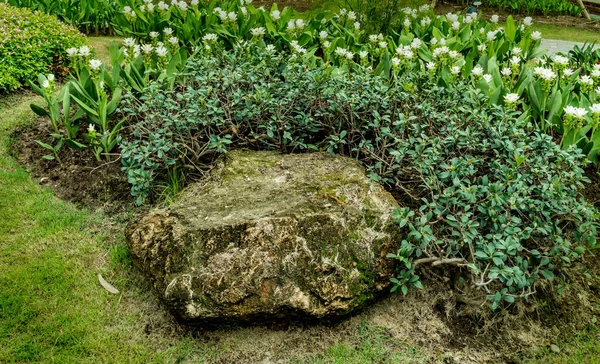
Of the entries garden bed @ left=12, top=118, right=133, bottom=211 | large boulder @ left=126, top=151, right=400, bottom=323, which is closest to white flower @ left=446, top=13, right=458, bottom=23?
large boulder @ left=126, top=151, right=400, bottom=323

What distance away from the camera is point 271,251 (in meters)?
2.77

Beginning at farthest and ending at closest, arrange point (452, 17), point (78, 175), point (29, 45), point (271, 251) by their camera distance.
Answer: point (452, 17), point (29, 45), point (78, 175), point (271, 251)

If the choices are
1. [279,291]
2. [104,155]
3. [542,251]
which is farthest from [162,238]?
[542,251]

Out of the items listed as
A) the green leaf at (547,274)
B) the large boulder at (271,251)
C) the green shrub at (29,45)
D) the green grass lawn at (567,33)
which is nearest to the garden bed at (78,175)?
the large boulder at (271,251)

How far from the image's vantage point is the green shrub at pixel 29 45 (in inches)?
200

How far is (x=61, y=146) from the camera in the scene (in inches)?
168

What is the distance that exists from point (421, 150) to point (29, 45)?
13.5 feet

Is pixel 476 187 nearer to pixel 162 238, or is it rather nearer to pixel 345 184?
pixel 345 184

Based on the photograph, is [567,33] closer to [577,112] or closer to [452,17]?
[452,17]

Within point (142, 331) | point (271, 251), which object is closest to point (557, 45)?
point (271, 251)

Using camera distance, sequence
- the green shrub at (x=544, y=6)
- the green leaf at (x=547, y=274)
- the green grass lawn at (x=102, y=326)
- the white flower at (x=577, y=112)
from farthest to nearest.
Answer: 1. the green shrub at (x=544, y=6)
2. the white flower at (x=577, y=112)
3. the green leaf at (x=547, y=274)
4. the green grass lawn at (x=102, y=326)

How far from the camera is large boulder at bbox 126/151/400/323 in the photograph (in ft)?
8.91

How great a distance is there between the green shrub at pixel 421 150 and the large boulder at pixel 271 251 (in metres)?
0.19

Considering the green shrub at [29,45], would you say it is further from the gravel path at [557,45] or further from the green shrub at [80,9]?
the gravel path at [557,45]
